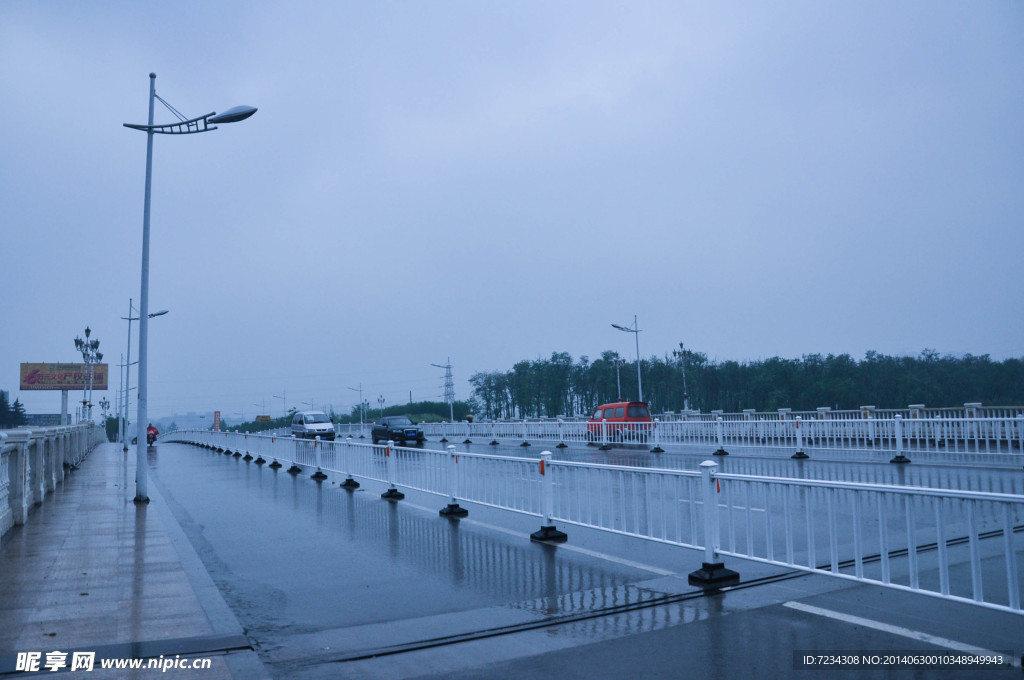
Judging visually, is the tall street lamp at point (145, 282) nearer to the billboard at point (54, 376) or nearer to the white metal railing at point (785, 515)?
the white metal railing at point (785, 515)

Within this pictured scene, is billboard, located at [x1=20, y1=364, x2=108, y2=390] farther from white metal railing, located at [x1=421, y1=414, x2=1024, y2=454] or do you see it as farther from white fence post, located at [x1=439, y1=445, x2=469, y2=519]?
white fence post, located at [x1=439, y1=445, x2=469, y2=519]

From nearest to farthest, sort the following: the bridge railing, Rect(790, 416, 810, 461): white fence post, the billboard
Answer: the bridge railing
Rect(790, 416, 810, 461): white fence post
the billboard

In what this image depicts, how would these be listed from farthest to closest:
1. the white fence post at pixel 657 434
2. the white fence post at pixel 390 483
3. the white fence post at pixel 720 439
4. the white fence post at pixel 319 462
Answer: the white fence post at pixel 657 434 < the white fence post at pixel 720 439 < the white fence post at pixel 319 462 < the white fence post at pixel 390 483

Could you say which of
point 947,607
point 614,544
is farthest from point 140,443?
point 947,607

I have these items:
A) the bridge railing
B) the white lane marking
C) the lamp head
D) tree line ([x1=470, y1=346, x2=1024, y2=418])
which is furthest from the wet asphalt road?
tree line ([x1=470, y1=346, x2=1024, y2=418])

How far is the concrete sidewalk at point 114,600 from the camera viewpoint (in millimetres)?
5613

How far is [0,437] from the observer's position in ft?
32.0

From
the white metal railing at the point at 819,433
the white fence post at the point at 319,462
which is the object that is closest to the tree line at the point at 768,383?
the white metal railing at the point at 819,433

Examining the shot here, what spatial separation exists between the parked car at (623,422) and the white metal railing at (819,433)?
39mm

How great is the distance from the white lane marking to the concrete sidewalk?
179 inches

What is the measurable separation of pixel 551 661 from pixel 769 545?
2654mm

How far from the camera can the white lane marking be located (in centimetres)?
513

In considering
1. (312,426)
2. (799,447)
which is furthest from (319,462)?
(312,426)

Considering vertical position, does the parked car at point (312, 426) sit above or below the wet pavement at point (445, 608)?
above
